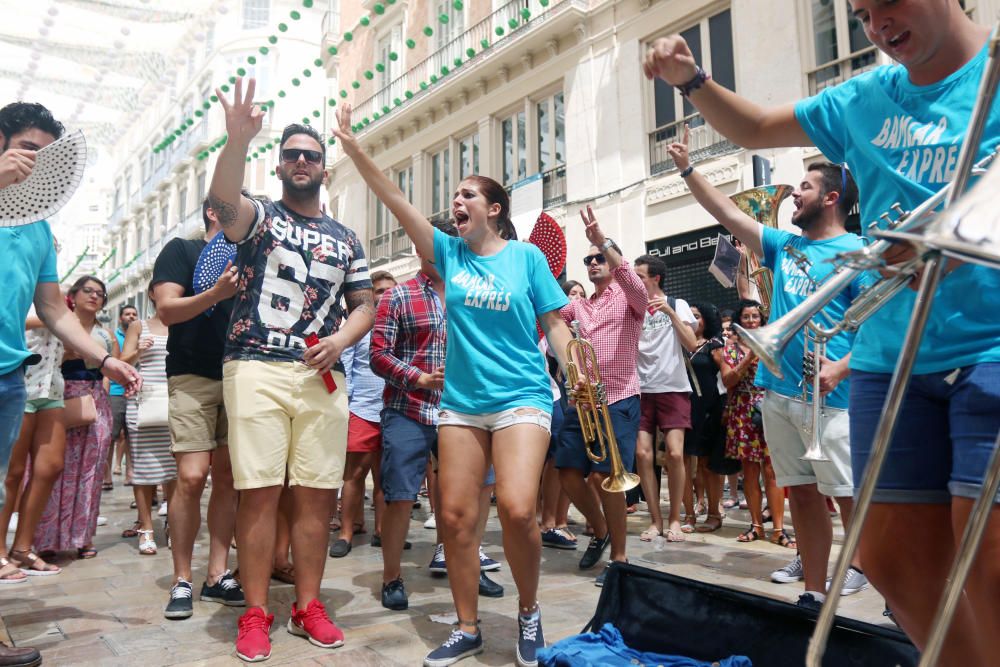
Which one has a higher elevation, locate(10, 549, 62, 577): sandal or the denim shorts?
the denim shorts

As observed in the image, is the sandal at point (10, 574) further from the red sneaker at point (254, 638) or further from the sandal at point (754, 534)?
the sandal at point (754, 534)

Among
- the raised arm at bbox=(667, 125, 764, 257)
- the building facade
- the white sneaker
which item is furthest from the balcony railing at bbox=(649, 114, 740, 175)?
the raised arm at bbox=(667, 125, 764, 257)

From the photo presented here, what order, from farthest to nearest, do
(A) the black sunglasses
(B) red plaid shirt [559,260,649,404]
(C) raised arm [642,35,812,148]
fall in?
(B) red plaid shirt [559,260,649,404]
(A) the black sunglasses
(C) raised arm [642,35,812,148]

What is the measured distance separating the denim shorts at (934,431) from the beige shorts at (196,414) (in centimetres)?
319

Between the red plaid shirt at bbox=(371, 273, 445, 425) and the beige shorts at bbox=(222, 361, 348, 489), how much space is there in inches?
35.0

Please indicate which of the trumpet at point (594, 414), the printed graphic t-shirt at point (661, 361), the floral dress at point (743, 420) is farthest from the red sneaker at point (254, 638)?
the floral dress at point (743, 420)

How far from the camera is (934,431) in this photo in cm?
173

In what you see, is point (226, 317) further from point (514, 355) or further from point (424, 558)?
point (424, 558)

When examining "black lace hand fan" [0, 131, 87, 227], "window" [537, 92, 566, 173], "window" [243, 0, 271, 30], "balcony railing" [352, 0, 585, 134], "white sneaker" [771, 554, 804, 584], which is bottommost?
"white sneaker" [771, 554, 804, 584]

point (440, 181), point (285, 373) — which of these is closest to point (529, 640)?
point (285, 373)

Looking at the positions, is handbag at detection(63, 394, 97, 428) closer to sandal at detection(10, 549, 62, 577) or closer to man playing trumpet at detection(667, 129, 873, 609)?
sandal at detection(10, 549, 62, 577)

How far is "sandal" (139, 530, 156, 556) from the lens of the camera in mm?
5148

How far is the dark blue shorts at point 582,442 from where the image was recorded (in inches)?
184

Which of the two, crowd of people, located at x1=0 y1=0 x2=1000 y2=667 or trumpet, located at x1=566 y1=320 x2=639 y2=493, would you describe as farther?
trumpet, located at x1=566 y1=320 x2=639 y2=493
